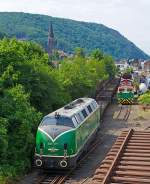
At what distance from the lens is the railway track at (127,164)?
10.6 meters

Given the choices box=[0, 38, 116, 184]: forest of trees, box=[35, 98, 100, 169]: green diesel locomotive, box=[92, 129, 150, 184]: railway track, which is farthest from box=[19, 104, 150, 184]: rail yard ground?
box=[0, 38, 116, 184]: forest of trees

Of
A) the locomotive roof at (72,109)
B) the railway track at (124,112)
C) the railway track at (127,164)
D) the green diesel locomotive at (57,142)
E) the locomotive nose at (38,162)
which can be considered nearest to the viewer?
the railway track at (127,164)

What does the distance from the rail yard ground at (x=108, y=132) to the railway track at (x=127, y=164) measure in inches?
39.1

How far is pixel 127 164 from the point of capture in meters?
11.8

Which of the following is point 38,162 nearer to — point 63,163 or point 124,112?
point 63,163

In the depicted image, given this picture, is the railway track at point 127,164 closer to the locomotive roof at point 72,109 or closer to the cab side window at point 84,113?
the locomotive roof at point 72,109

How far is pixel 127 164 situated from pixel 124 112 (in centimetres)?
3998

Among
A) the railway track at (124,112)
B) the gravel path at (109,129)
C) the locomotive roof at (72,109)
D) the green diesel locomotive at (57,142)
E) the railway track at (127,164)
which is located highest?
the railway track at (127,164)

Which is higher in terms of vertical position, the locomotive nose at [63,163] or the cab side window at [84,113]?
the cab side window at [84,113]

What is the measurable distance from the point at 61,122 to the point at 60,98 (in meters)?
11.7

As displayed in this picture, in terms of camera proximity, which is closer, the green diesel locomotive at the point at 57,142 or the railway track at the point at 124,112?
the green diesel locomotive at the point at 57,142

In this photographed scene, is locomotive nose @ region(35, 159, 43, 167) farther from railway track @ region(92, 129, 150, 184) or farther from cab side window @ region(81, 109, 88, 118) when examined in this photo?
railway track @ region(92, 129, 150, 184)

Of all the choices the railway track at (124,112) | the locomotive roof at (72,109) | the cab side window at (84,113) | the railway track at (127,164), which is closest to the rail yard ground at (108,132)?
the railway track at (124,112)

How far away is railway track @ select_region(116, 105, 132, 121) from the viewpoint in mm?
47431
